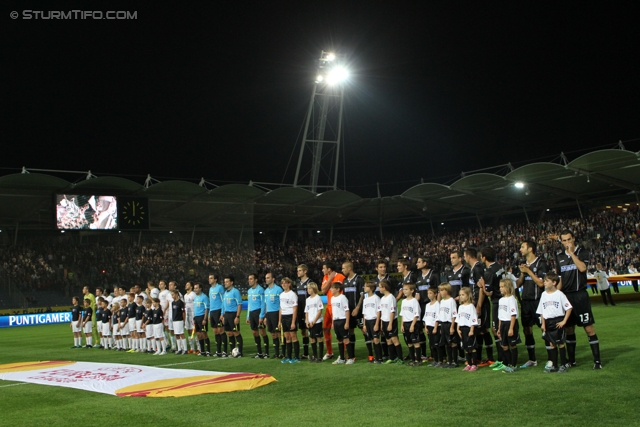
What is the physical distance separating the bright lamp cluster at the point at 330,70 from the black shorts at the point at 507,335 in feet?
101

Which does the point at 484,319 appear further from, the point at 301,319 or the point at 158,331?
the point at 158,331

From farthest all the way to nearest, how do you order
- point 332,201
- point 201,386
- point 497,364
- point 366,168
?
point 366,168
point 332,201
point 497,364
point 201,386

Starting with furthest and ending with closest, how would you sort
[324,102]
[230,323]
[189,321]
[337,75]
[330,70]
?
[324,102] < [337,75] < [330,70] < [189,321] < [230,323]

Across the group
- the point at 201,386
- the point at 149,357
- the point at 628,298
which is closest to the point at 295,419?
the point at 201,386

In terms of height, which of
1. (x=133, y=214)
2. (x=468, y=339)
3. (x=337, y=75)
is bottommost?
(x=468, y=339)

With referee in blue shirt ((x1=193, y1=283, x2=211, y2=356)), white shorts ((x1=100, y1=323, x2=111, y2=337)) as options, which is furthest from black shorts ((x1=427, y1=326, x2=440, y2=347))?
white shorts ((x1=100, y1=323, x2=111, y2=337))

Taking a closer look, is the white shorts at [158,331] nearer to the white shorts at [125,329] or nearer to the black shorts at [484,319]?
the white shorts at [125,329]

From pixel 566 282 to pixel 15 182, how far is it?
25.9 meters

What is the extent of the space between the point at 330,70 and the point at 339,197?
25.5ft

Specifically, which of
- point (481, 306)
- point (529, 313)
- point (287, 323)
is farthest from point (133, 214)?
point (529, 313)

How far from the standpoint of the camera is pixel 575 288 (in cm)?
900

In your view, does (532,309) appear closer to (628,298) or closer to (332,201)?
(628,298)

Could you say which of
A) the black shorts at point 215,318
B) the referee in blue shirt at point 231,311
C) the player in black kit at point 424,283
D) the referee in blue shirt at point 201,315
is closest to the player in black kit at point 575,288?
the player in black kit at point 424,283

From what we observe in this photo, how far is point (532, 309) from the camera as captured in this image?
32.2 ft
